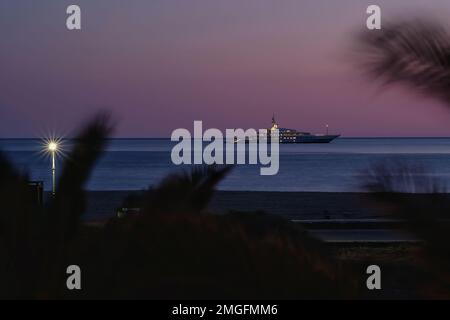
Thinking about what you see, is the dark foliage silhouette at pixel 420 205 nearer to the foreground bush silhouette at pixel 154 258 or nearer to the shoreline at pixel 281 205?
the foreground bush silhouette at pixel 154 258

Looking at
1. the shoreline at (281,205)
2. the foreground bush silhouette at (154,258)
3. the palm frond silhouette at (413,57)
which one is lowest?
the foreground bush silhouette at (154,258)

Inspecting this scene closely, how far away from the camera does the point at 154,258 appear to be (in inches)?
176

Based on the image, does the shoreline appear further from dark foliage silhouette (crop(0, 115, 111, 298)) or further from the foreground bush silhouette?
the foreground bush silhouette

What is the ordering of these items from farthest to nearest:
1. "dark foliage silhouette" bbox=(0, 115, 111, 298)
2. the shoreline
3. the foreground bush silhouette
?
the shoreline → "dark foliage silhouette" bbox=(0, 115, 111, 298) → the foreground bush silhouette

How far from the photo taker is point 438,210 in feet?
12.3

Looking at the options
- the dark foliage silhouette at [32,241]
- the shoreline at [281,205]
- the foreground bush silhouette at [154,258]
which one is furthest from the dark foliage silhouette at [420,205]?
the shoreline at [281,205]

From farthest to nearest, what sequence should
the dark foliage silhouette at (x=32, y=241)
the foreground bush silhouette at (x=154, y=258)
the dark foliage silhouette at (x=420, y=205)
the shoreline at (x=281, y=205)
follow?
the shoreline at (x=281, y=205)
the dark foliage silhouette at (x=32, y=241)
the foreground bush silhouette at (x=154, y=258)
the dark foliage silhouette at (x=420, y=205)

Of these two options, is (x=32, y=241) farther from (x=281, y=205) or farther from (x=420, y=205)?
(x=281, y=205)

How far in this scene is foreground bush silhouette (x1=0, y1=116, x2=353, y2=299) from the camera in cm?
418

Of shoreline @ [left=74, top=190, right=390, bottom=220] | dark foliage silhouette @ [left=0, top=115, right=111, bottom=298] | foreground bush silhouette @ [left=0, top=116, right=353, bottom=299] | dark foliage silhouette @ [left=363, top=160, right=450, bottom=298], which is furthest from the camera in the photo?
shoreline @ [left=74, top=190, right=390, bottom=220]

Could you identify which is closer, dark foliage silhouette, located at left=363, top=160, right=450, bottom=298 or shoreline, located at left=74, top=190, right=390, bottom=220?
dark foliage silhouette, located at left=363, top=160, right=450, bottom=298

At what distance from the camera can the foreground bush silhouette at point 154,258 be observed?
4176mm

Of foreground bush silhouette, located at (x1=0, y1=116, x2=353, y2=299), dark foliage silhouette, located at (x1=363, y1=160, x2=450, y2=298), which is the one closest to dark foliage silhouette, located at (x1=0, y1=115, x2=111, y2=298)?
foreground bush silhouette, located at (x1=0, y1=116, x2=353, y2=299)
